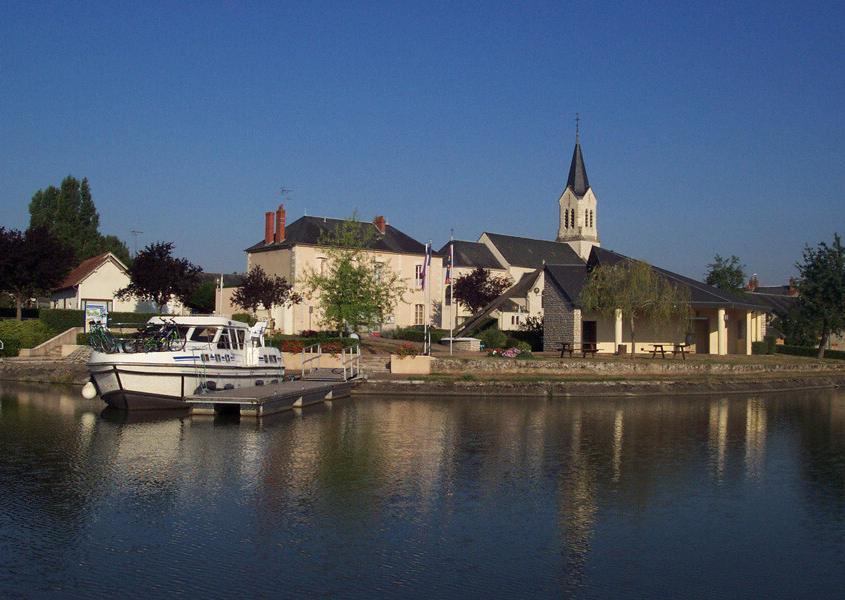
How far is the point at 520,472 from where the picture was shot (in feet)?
56.6

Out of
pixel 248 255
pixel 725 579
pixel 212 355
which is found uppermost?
pixel 248 255

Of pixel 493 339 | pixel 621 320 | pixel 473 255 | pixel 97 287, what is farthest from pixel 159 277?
pixel 473 255

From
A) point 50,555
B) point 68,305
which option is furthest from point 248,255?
point 50,555

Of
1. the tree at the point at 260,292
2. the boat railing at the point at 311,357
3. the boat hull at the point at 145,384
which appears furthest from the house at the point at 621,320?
the boat hull at the point at 145,384

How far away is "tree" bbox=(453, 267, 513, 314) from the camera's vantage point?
67688 millimetres

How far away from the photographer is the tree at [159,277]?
159 ft

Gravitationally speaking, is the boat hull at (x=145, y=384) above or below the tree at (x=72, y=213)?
below

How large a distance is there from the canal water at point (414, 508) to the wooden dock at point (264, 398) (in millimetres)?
637

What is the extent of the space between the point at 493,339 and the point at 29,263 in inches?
929

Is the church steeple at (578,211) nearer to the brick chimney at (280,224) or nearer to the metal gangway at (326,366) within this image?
the brick chimney at (280,224)

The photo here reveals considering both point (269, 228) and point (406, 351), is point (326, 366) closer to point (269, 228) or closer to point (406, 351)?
point (406, 351)

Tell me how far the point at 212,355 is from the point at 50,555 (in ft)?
50.1

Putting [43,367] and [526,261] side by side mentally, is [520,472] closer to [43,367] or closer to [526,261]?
[43,367]

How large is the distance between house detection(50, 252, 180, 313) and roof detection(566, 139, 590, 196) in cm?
6009
